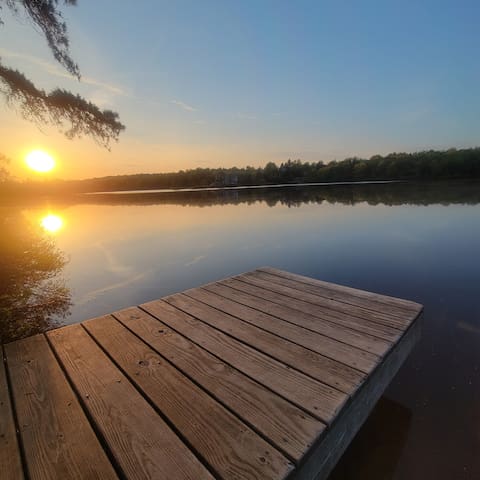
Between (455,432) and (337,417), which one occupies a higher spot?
(337,417)

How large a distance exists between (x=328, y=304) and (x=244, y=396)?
93 centimetres

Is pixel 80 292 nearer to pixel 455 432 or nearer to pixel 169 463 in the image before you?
pixel 169 463

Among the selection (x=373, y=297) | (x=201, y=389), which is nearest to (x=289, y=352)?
(x=201, y=389)

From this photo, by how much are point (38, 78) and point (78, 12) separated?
105cm

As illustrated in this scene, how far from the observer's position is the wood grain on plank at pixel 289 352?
3.32ft

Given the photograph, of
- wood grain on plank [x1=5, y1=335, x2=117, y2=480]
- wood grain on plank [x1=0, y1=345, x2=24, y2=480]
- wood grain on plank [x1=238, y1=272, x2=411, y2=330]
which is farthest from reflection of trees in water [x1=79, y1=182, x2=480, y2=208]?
wood grain on plank [x1=0, y1=345, x2=24, y2=480]

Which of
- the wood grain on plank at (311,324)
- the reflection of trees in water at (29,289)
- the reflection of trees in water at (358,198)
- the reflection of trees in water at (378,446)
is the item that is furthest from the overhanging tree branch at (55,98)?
the reflection of trees in water at (358,198)

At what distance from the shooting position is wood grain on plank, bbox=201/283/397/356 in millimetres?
1229

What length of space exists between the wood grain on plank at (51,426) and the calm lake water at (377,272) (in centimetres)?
95

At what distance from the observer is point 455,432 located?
4.03 ft

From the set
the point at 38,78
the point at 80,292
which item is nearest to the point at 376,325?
the point at 80,292

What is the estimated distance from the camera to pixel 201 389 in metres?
0.99

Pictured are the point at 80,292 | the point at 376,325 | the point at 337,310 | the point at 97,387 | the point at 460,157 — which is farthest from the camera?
the point at 460,157

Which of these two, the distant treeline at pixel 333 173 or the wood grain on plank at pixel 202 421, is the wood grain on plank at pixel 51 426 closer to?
the wood grain on plank at pixel 202 421
